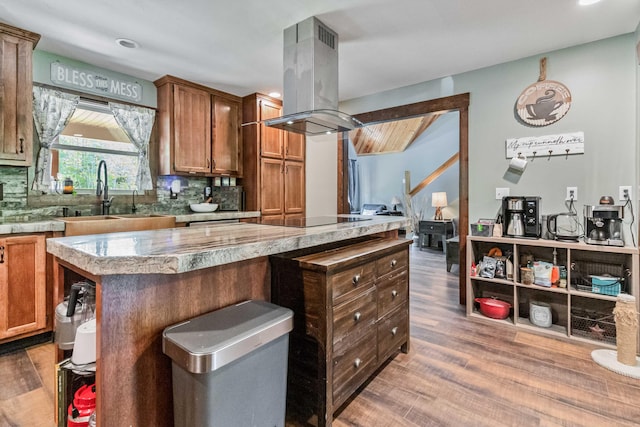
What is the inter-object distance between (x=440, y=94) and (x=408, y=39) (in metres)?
1.03

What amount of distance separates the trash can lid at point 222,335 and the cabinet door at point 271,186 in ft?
9.24

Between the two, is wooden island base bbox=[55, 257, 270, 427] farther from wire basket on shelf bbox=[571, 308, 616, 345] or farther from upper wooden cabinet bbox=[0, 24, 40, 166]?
wire basket on shelf bbox=[571, 308, 616, 345]

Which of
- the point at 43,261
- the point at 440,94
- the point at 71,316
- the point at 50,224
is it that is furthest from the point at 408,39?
the point at 43,261

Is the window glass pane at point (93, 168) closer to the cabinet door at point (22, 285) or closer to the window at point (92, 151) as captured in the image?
the window at point (92, 151)

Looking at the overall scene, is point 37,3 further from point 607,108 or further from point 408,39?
point 607,108

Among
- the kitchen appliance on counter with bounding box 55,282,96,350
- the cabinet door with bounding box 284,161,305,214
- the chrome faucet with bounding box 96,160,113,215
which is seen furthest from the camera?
the cabinet door with bounding box 284,161,305,214

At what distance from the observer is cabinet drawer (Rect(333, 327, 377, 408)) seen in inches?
63.6

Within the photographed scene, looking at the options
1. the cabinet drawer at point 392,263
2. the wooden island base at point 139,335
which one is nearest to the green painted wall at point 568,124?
the cabinet drawer at point 392,263

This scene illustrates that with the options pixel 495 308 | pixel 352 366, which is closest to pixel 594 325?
pixel 495 308

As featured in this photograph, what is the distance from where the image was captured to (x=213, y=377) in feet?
3.67

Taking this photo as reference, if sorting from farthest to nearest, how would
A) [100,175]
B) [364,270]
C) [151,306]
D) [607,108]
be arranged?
[100,175], [607,108], [364,270], [151,306]

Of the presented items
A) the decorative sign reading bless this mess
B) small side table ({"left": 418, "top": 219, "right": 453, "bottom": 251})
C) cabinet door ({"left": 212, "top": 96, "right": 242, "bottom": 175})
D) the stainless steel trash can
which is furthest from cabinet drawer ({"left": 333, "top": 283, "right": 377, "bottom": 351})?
small side table ({"left": 418, "top": 219, "right": 453, "bottom": 251})

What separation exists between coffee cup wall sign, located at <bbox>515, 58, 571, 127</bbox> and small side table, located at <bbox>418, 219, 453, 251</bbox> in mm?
3926

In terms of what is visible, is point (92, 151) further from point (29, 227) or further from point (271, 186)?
point (271, 186)
